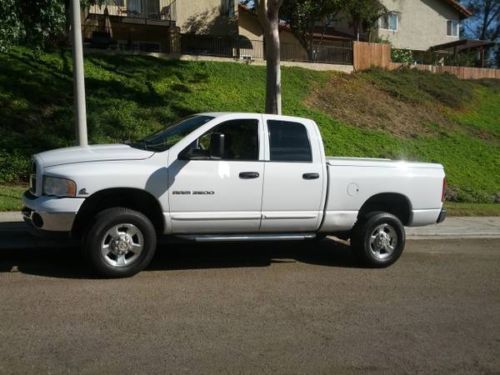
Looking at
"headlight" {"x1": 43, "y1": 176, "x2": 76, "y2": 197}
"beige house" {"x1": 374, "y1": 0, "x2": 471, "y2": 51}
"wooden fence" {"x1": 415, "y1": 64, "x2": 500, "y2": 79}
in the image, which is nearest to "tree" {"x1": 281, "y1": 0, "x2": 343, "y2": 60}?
"wooden fence" {"x1": 415, "y1": 64, "x2": 500, "y2": 79}

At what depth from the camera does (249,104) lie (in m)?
20.6

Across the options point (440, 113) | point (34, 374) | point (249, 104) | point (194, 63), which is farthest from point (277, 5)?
point (34, 374)

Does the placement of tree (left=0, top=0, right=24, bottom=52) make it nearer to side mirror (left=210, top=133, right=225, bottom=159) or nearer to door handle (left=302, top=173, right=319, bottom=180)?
side mirror (left=210, top=133, right=225, bottom=159)

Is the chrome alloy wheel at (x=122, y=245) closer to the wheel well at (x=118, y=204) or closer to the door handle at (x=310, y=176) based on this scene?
the wheel well at (x=118, y=204)

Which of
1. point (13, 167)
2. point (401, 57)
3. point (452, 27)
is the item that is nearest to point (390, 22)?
point (452, 27)

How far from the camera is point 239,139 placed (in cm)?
759

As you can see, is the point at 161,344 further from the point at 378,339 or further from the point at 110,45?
the point at 110,45

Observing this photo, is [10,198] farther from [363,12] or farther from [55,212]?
[363,12]

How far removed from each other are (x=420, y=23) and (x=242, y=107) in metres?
32.0

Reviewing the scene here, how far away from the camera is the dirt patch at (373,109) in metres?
21.9

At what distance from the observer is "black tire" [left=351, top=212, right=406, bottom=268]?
8117 mm

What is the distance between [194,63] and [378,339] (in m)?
19.1

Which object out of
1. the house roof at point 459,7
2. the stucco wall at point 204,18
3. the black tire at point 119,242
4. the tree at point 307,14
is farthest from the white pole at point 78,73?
the house roof at point 459,7

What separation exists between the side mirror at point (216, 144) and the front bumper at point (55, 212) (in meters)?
1.53
